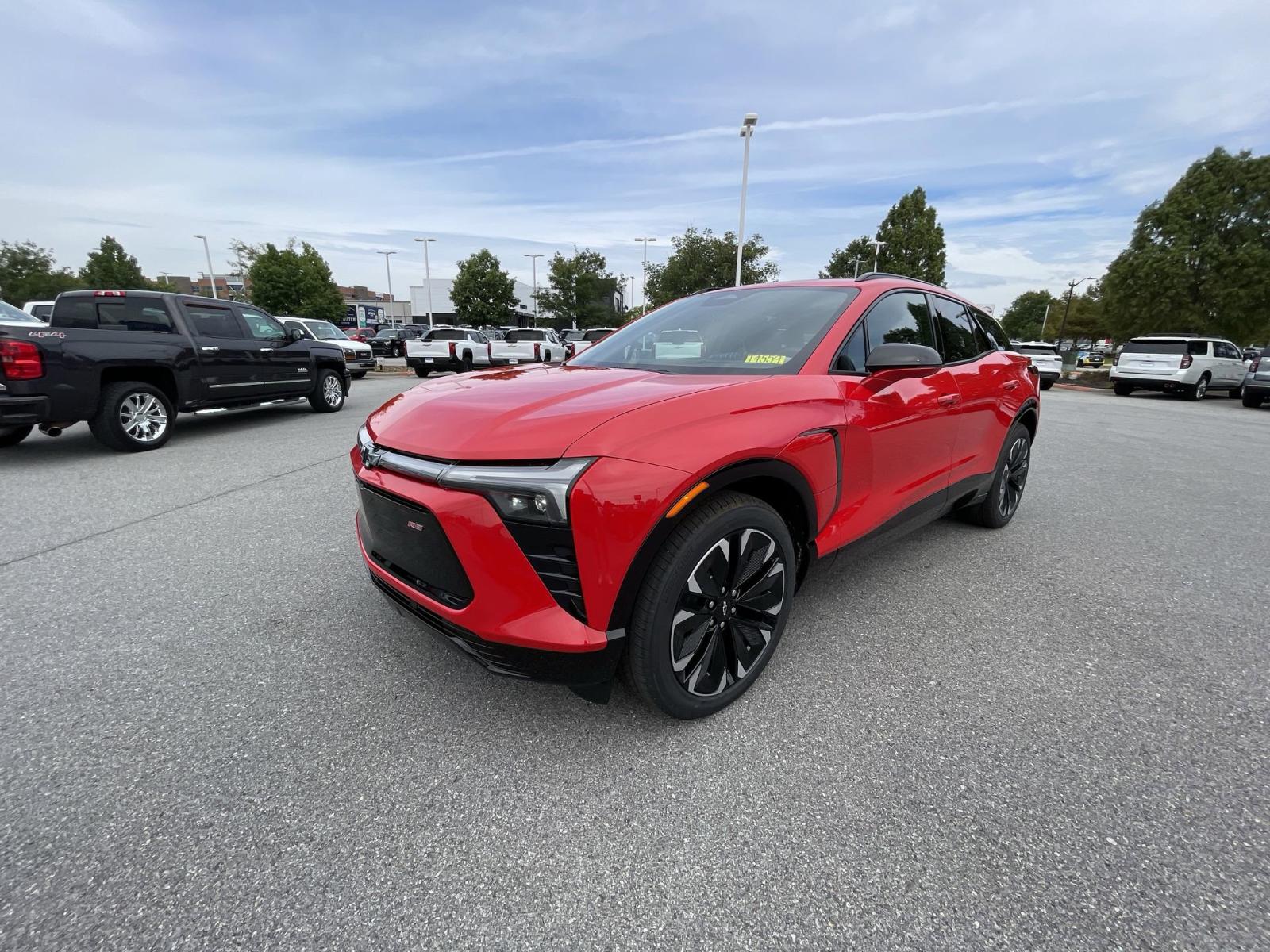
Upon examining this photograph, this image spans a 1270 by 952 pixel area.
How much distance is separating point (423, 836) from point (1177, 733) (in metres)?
2.54

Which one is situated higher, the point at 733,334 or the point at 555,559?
the point at 733,334

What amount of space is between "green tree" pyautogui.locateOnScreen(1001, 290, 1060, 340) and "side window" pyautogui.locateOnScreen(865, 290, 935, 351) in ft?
295

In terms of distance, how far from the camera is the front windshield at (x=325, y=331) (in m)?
17.7

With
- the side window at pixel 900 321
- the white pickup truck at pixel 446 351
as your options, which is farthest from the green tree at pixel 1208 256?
the side window at pixel 900 321

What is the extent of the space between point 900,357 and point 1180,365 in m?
20.4

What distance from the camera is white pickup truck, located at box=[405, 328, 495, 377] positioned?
18375 millimetres

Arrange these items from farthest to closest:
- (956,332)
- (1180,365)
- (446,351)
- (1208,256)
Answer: (1208,256), (446,351), (1180,365), (956,332)

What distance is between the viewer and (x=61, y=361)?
5.61 m

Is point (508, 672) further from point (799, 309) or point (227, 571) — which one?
point (227, 571)

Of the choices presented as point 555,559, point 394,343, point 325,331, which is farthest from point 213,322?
point 394,343

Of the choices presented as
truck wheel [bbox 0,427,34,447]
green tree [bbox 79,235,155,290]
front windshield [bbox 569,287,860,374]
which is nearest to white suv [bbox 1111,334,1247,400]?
front windshield [bbox 569,287,860,374]

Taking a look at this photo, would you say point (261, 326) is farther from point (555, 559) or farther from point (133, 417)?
point (555, 559)

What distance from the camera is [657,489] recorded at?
1.75m

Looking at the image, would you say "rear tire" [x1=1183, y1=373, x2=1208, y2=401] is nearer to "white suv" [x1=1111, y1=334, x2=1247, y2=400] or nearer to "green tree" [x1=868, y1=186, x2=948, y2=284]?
"white suv" [x1=1111, y1=334, x2=1247, y2=400]
